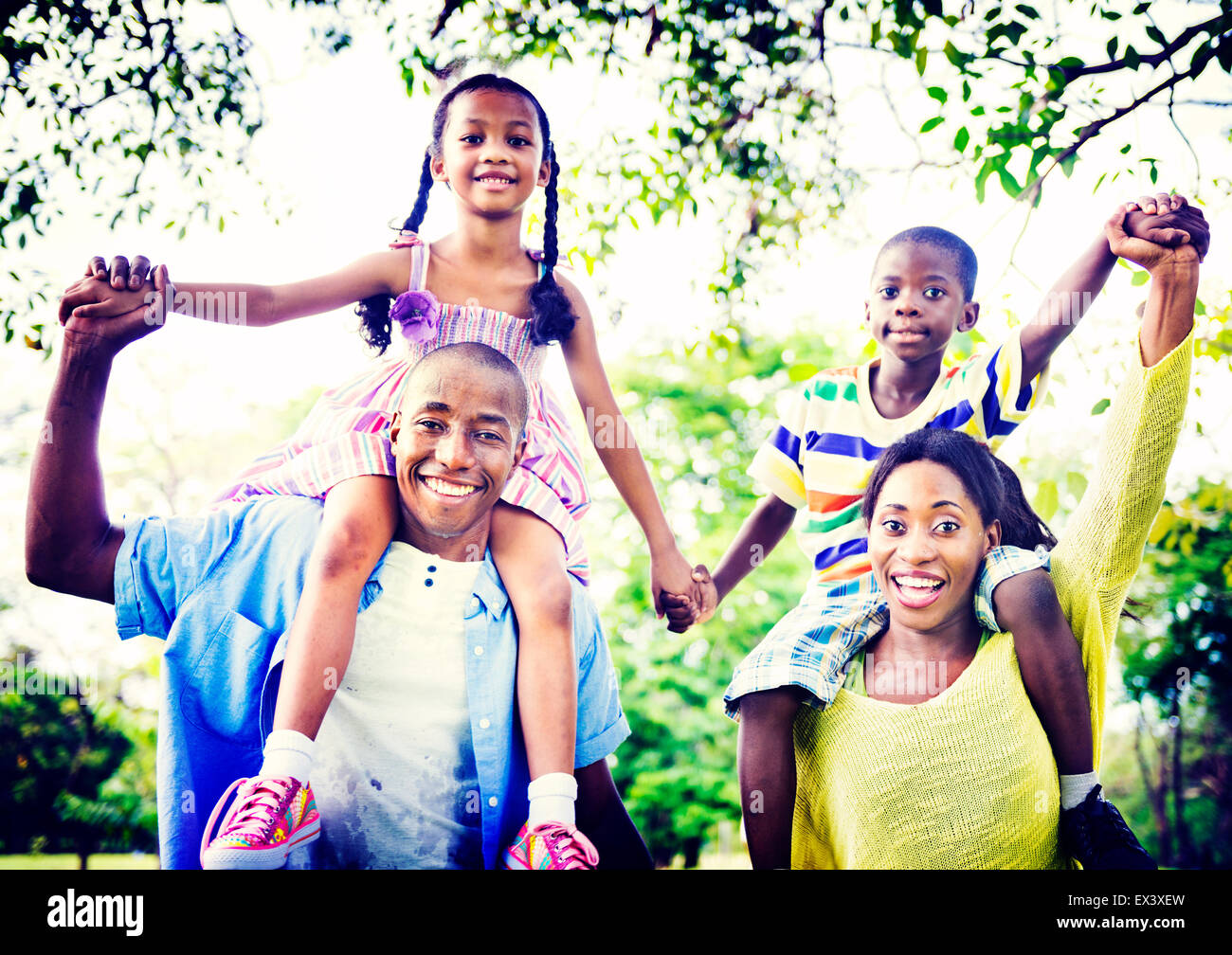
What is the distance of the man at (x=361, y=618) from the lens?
2.02m

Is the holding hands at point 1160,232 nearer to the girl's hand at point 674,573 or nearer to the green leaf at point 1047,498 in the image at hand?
the green leaf at point 1047,498

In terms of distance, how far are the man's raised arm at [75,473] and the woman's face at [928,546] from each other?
Result: 1.64 meters

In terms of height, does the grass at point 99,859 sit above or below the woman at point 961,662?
below

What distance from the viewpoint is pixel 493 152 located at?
8.25 feet

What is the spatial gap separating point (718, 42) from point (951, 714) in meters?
2.35

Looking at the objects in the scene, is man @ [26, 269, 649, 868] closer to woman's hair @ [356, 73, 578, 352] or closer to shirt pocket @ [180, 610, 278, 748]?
shirt pocket @ [180, 610, 278, 748]

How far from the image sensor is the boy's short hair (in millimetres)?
2715

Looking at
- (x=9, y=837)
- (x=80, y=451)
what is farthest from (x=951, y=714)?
(x=9, y=837)

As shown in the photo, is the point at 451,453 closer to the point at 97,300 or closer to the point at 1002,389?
the point at 97,300

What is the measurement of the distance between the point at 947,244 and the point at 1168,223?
0.61 meters

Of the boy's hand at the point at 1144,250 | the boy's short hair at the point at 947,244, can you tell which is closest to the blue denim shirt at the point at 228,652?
the boy's short hair at the point at 947,244

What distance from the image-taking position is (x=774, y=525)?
2859 millimetres

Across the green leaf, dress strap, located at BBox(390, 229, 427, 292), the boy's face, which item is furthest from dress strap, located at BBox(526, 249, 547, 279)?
the green leaf
